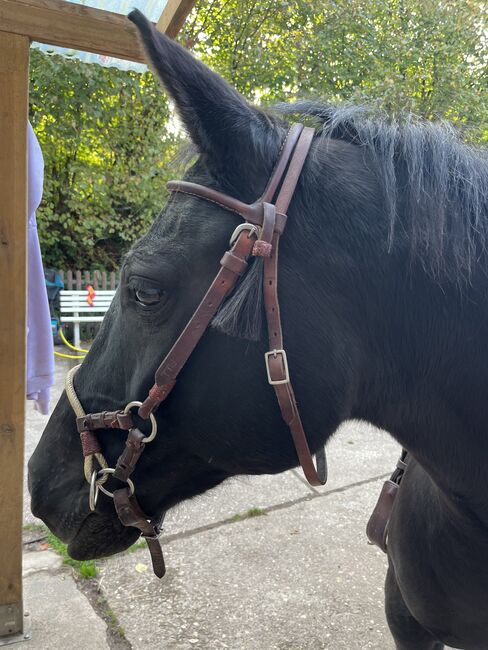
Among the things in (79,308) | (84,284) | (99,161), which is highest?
(99,161)

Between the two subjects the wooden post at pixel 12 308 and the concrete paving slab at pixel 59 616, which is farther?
the concrete paving slab at pixel 59 616

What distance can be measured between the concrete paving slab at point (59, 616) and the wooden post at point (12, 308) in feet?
0.40

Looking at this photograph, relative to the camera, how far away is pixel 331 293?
98cm

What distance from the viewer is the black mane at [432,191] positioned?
0.96 metres

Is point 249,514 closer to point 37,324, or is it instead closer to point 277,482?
point 277,482

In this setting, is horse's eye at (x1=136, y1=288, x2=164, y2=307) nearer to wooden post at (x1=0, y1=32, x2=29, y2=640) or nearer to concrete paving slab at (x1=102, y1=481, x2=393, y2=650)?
wooden post at (x1=0, y1=32, x2=29, y2=640)

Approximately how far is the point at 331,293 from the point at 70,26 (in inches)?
61.3

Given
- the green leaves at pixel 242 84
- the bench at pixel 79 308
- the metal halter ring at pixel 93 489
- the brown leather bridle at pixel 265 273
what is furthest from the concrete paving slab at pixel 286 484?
the green leaves at pixel 242 84

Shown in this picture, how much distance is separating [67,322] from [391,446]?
559cm

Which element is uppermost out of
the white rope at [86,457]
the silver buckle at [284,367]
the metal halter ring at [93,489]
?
the silver buckle at [284,367]

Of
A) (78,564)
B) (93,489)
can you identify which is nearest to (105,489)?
(93,489)

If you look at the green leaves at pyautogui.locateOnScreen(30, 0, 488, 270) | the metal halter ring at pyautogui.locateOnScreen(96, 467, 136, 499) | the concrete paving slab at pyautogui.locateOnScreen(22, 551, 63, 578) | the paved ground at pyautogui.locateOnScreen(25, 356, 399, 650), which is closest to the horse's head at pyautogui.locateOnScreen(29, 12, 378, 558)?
the metal halter ring at pyautogui.locateOnScreen(96, 467, 136, 499)

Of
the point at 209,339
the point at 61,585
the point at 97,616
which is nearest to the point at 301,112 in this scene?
the point at 209,339

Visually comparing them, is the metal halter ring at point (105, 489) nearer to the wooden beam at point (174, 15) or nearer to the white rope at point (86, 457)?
the white rope at point (86, 457)
